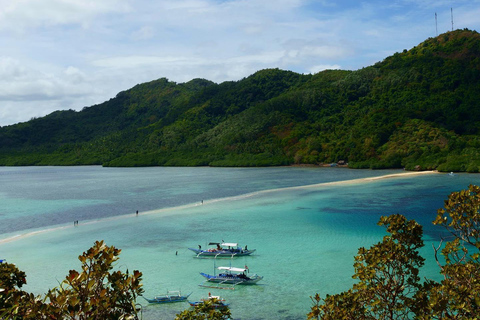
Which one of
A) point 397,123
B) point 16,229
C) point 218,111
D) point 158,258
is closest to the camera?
point 158,258

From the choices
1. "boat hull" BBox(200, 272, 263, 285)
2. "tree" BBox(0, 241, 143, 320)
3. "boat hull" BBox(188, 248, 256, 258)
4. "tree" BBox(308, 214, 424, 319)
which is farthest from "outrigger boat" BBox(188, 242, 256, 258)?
"tree" BBox(0, 241, 143, 320)

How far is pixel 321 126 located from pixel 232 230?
9235cm

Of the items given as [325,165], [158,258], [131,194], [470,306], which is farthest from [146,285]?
[325,165]

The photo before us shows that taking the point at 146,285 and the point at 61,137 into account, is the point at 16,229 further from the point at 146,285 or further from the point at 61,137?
the point at 61,137

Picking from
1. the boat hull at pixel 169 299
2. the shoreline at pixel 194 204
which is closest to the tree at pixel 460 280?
the boat hull at pixel 169 299

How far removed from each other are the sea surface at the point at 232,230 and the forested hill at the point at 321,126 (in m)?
30.2

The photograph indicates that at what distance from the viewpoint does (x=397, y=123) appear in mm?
105562

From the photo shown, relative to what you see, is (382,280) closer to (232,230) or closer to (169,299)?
(169,299)

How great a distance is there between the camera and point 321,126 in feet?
413

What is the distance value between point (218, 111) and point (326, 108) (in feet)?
163

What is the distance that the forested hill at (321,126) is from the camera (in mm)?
99000

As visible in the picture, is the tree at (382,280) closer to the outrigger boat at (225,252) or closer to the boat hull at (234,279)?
the boat hull at (234,279)

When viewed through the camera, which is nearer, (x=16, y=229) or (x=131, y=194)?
(x=16, y=229)

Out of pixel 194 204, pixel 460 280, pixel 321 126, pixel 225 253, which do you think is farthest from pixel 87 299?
pixel 321 126
